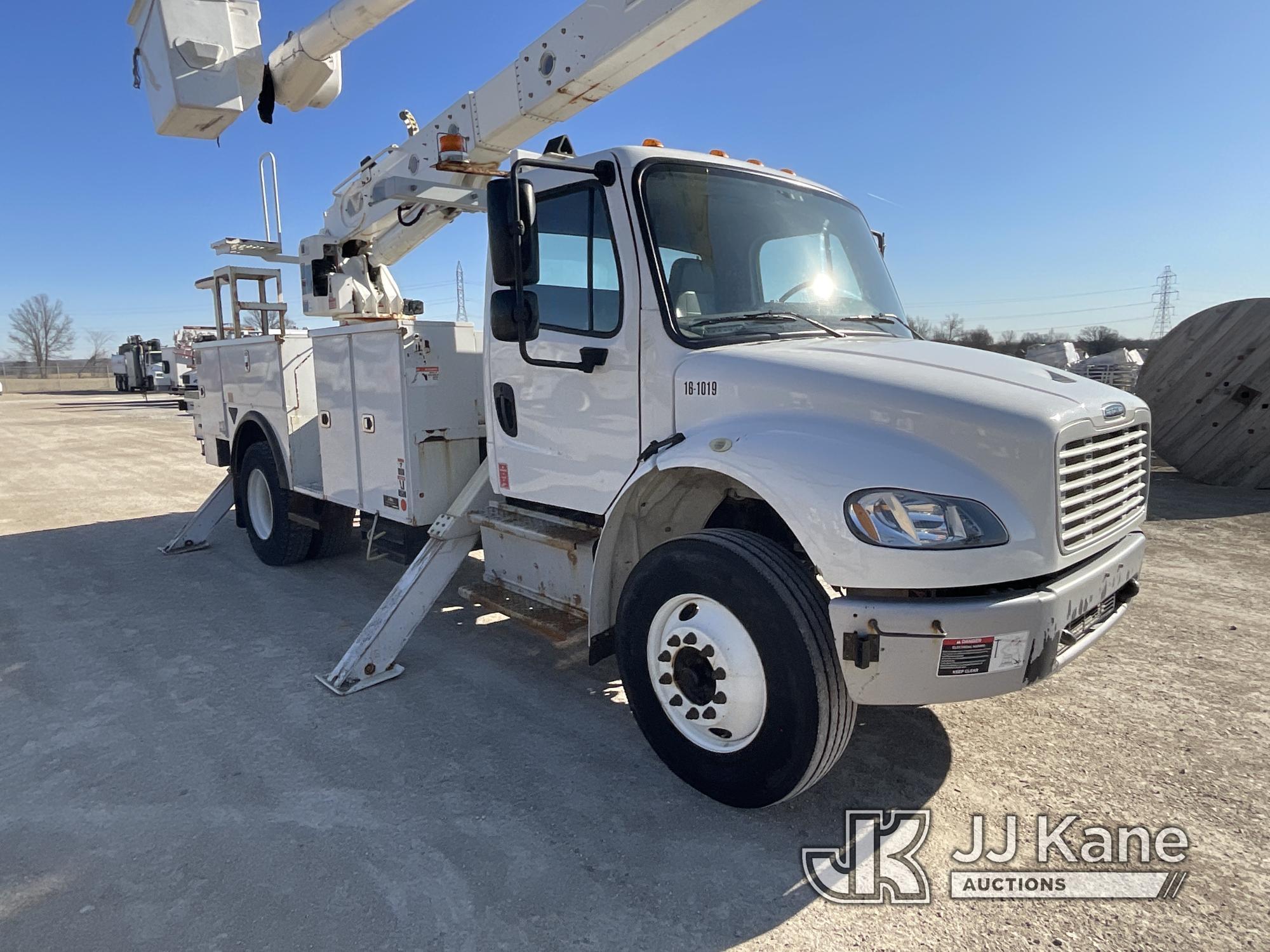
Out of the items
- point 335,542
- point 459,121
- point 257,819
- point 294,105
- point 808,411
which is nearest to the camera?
point 808,411

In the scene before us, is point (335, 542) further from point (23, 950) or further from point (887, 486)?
point (887, 486)

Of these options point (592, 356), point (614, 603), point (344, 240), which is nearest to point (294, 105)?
point (344, 240)

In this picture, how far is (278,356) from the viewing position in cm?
624

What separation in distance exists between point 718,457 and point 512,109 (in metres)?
3.15

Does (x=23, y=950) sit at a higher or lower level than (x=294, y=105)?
lower

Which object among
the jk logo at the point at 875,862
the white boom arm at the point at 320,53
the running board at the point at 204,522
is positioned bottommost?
the jk logo at the point at 875,862

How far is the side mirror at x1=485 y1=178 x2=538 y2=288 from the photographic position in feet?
10.7

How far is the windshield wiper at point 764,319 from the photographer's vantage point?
132 inches

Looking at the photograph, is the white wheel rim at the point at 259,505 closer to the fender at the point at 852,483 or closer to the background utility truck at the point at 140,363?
the fender at the point at 852,483

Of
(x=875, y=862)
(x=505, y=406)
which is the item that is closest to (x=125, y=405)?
(x=505, y=406)

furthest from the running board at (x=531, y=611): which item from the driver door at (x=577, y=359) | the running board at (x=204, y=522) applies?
the running board at (x=204, y=522)

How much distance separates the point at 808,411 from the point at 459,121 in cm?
383

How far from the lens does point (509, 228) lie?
329 centimetres

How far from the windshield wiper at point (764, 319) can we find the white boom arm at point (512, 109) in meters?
1.66
